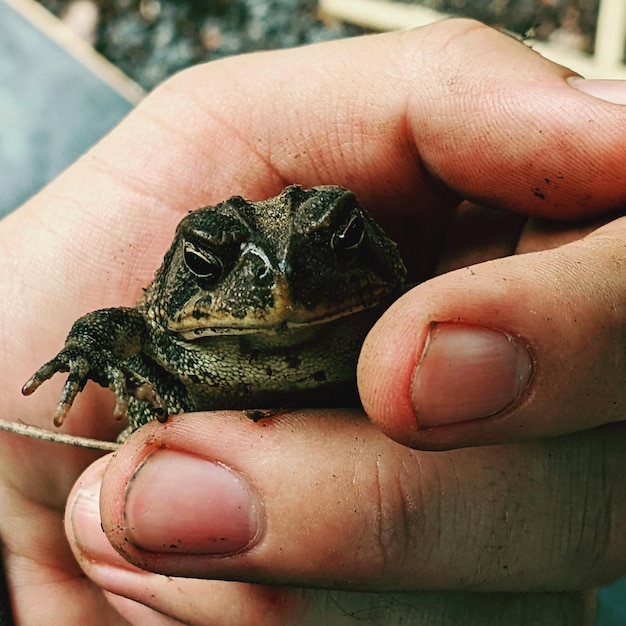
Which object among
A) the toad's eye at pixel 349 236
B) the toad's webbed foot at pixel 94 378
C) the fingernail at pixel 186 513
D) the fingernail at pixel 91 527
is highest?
the toad's eye at pixel 349 236

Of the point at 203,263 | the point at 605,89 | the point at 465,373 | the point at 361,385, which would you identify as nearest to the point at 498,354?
the point at 465,373

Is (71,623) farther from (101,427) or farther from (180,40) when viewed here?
(180,40)

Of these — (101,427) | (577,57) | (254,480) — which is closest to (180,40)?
(577,57)

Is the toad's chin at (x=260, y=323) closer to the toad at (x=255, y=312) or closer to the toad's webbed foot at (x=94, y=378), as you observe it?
the toad at (x=255, y=312)

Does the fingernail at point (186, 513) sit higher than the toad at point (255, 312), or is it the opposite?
the toad at point (255, 312)

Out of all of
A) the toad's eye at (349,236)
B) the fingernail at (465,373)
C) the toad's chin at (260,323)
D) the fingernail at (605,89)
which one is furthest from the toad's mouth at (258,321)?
the fingernail at (605,89)

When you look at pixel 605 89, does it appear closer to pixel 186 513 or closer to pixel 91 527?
pixel 186 513
